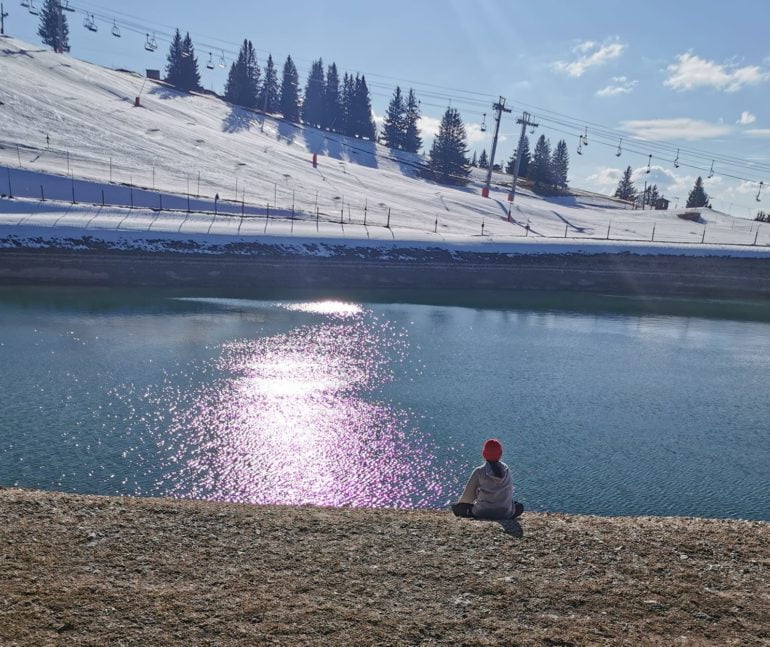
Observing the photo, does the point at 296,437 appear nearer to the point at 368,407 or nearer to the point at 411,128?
the point at 368,407

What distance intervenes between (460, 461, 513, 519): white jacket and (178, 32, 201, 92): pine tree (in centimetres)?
16460

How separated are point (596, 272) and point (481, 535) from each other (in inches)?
2427

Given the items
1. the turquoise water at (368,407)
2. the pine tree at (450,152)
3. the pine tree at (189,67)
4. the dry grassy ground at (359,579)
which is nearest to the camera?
the dry grassy ground at (359,579)

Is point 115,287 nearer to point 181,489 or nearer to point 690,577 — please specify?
point 181,489

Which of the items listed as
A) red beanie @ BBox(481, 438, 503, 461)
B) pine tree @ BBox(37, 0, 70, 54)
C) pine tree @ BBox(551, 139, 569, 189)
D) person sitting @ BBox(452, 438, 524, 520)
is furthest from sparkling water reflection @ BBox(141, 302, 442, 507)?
pine tree @ BBox(37, 0, 70, 54)

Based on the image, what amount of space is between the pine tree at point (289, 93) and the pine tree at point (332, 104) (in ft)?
28.4

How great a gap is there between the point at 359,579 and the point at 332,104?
163790 millimetres

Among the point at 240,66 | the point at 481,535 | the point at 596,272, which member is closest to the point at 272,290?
the point at 596,272

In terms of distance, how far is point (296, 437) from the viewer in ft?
74.0

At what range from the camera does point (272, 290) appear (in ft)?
186

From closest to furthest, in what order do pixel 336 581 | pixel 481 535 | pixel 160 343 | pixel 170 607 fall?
pixel 170 607, pixel 336 581, pixel 481 535, pixel 160 343

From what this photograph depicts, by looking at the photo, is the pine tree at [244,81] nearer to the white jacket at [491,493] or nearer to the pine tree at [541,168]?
the pine tree at [541,168]

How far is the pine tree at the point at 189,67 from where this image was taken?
154 metres

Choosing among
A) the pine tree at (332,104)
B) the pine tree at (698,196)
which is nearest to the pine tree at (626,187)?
the pine tree at (698,196)
